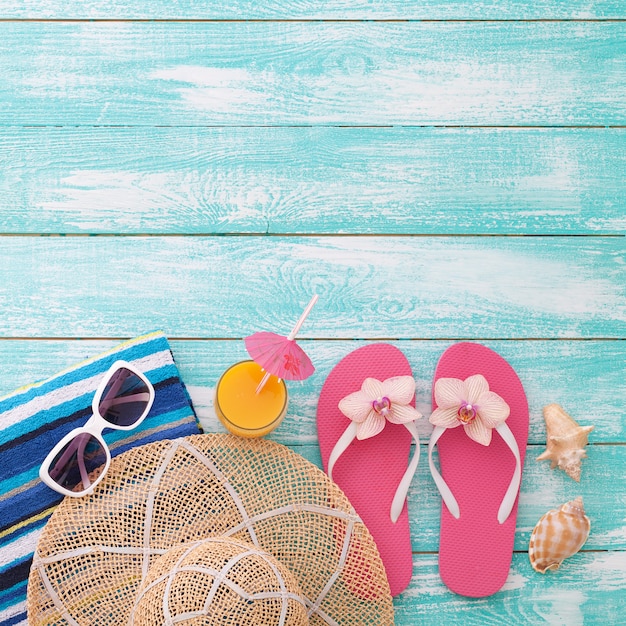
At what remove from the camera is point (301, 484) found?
2.92ft

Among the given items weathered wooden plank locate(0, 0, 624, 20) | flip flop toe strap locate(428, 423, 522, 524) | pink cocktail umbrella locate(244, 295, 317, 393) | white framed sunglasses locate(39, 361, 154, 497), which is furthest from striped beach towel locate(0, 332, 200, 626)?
weathered wooden plank locate(0, 0, 624, 20)

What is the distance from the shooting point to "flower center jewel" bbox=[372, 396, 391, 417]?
3.08 ft

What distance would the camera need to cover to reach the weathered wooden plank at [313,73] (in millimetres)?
1013

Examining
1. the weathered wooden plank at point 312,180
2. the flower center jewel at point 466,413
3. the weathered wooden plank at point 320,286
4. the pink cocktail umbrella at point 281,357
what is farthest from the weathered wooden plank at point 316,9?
the flower center jewel at point 466,413

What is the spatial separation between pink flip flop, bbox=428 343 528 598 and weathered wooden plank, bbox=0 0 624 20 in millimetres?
543

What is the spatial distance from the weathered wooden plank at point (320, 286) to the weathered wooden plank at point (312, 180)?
0.03 m

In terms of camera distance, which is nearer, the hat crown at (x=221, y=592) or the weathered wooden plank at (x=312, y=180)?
the hat crown at (x=221, y=592)

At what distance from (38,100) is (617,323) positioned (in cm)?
98

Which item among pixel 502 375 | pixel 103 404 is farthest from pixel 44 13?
pixel 502 375

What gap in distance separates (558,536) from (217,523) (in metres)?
0.51

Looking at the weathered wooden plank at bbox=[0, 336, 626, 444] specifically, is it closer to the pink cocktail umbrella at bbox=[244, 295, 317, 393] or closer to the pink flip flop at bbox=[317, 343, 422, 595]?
the pink flip flop at bbox=[317, 343, 422, 595]

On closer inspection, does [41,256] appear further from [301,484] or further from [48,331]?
[301,484]

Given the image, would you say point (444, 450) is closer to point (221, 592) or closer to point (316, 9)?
point (221, 592)

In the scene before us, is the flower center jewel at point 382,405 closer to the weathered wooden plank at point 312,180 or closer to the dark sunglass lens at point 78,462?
the weathered wooden plank at point 312,180
